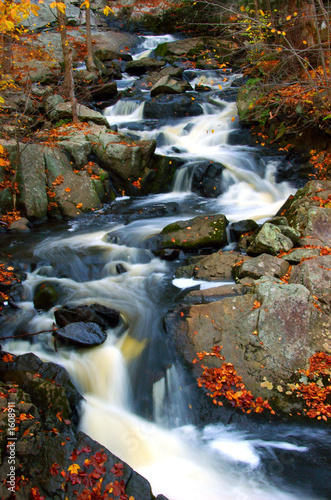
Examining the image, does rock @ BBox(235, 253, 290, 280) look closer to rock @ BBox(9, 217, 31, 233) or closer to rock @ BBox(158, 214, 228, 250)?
rock @ BBox(158, 214, 228, 250)

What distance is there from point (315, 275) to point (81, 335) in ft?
12.7

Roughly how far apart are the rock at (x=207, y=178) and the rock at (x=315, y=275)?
5740 mm

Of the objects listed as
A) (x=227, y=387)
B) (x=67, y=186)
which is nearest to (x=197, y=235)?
(x=227, y=387)

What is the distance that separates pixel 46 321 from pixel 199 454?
10.5 feet

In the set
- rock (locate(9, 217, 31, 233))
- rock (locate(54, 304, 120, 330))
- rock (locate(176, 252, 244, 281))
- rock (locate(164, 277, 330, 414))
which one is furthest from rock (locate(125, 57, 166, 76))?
rock (locate(164, 277, 330, 414))

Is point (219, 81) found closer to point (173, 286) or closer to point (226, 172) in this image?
point (226, 172)

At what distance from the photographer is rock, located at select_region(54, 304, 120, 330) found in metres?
5.45

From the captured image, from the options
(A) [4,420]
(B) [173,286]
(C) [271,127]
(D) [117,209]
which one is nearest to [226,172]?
(C) [271,127]

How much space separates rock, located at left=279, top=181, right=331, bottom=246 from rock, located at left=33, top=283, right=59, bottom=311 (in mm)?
5098

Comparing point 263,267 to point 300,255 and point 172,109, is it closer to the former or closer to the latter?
point 300,255

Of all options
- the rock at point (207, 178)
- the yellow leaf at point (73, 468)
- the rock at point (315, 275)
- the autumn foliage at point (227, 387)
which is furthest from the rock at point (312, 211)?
the yellow leaf at point (73, 468)

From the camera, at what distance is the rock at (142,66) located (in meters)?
19.4

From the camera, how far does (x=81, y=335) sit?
5160 millimetres

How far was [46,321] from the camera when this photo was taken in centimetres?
573
